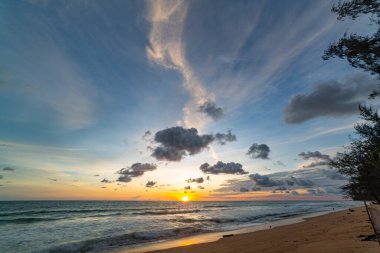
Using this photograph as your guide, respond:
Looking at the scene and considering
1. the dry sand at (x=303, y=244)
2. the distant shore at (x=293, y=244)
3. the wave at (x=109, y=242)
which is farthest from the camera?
the wave at (x=109, y=242)

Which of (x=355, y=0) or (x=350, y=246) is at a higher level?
(x=355, y=0)

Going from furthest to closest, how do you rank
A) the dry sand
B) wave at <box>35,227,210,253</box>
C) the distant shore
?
wave at <box>35,227,210,253</box> → the distant shore → the dry sand

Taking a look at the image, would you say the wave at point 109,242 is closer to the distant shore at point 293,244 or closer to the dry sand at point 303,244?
the distant shore at point 293,244

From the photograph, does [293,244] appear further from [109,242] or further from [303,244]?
[109,242]

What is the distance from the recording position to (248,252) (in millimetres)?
15844

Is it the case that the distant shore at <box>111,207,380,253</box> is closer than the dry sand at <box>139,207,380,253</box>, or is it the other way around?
the dry sand at <box>139,207,380,253</box>

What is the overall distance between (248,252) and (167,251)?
21.6ft

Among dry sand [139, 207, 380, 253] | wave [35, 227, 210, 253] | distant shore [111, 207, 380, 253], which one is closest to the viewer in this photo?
dry sand [139, 207, 380, 253]

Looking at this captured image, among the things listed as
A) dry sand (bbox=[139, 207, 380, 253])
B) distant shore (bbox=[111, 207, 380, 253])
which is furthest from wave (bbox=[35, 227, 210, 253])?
dry sand (bbox=[139, 207, 380, 253])

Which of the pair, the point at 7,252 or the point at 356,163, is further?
the point at 7,252

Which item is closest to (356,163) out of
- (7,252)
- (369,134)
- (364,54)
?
(369,134)

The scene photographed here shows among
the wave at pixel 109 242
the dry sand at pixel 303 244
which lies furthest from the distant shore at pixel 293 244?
the wave at pixel 109 242

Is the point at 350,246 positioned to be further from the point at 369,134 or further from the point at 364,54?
the point at 364,54

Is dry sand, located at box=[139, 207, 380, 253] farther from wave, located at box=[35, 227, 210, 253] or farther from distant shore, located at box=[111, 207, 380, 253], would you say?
wave, located at box=[35, 227, 210, 253]
